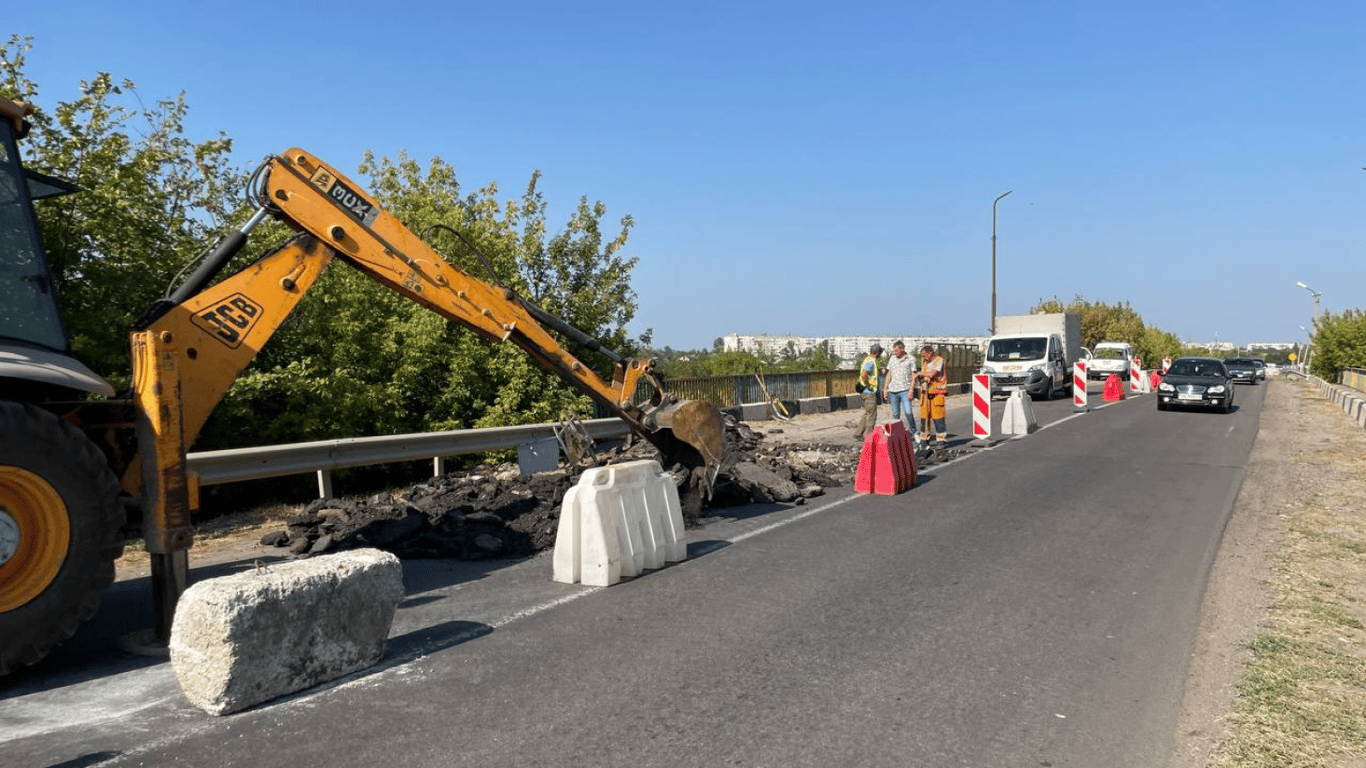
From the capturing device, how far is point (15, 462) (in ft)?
16.7

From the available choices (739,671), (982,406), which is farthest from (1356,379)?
(739,671)

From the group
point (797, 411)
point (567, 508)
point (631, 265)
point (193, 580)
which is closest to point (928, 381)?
point (631, 265)

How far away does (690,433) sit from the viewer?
9.59 meters

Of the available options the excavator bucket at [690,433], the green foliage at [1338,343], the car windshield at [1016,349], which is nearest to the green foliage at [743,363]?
→ the car windshield at [1016,349]

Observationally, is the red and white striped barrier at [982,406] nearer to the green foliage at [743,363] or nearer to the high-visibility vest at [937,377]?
the high-visibility vest at [937,377]

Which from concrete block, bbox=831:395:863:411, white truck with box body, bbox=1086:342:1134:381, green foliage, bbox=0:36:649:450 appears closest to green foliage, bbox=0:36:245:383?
green foliage, bbox=0:36:649:450

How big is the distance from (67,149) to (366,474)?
17.8 feet

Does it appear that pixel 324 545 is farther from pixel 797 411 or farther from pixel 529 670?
pixel 797 411

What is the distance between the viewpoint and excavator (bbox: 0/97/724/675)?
203 inches

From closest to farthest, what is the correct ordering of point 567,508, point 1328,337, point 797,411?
point 567,508
point 797,411
point 1328,337

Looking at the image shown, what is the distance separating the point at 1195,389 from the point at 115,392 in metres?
27.1

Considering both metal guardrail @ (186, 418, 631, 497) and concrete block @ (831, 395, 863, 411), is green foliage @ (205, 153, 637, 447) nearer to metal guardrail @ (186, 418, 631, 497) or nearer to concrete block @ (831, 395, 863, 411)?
metal guardrail @ (186, 418, 631, 497)

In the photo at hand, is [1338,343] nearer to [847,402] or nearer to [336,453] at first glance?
[847,402]

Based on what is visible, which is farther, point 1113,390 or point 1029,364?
point 1113,390
